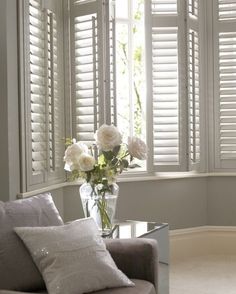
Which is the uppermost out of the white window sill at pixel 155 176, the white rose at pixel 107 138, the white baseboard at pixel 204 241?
the white rose at pixel 107 138

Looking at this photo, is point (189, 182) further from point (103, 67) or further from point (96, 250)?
point (96, 250)

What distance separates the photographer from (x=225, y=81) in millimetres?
4734

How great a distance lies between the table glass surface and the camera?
2.99m

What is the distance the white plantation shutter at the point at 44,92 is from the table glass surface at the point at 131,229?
2.42ft

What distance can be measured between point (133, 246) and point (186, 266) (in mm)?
1969

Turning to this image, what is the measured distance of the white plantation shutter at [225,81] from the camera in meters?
4.72

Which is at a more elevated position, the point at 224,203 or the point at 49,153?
the point at 49,153

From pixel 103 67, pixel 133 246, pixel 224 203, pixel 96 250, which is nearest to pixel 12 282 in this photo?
pixel 96 250

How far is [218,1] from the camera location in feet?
15.6

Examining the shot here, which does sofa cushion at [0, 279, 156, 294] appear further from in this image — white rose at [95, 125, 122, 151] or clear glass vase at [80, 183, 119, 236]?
white rose at [95, 125, 122, 151]

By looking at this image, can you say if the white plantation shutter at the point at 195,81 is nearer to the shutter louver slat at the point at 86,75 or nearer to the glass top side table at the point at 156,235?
the shutter louver slat at the point at 86,75

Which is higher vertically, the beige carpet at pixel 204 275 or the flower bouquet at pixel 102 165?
the flower bouquet at pixel 102 165

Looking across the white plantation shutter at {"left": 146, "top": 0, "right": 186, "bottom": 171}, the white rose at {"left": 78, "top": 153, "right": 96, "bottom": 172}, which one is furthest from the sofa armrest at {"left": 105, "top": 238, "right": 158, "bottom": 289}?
the white plantation shutter at {"left": 146, "top": 0, "right": 186, "bottom": 171}

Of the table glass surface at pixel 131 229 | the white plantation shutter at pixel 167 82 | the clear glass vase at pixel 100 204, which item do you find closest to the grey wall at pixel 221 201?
the white plantation shutter at pixel 167 82
